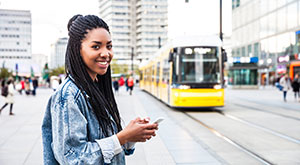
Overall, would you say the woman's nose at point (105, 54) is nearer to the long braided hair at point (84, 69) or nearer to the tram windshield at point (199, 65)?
the long braided hair at point (84, 69)

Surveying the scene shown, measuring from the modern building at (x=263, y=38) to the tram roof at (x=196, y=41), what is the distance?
76.1 ft

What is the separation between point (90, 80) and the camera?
1.79 m

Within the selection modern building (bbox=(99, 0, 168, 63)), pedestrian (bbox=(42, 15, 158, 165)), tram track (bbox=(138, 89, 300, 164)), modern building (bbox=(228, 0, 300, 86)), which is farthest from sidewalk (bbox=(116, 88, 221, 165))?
modern building (bbox=(99, 0, 168, 63))

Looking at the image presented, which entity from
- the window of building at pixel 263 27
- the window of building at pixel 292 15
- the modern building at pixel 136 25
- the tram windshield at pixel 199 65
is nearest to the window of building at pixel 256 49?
the window of building at pixel 263 27

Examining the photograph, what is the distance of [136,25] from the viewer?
137 meters

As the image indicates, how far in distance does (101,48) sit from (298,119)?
11182 millimetres

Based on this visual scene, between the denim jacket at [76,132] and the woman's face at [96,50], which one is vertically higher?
the woman's face at [96,50]

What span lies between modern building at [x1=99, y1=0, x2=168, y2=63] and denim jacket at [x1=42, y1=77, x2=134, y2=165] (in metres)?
125

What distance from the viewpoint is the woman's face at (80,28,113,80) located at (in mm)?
1746

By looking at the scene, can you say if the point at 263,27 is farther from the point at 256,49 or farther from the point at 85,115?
the point at 85,115

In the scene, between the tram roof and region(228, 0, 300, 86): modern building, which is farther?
region(228, 0, 300, 86): modern building

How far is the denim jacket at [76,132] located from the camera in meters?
1.53

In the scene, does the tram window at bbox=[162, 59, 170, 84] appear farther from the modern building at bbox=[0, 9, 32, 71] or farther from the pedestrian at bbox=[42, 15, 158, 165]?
the pedestrian at bbox=[42, 15, 158, 165]

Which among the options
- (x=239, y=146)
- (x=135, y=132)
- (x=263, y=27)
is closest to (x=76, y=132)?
(x=135, y=132)
